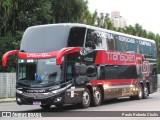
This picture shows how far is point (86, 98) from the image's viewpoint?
19.1 meters

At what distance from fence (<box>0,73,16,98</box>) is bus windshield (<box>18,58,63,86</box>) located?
1087 centimetres

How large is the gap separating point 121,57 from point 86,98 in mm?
4759

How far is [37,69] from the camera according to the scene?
56.9ft

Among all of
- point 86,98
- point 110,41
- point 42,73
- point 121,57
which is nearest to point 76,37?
point 42,73

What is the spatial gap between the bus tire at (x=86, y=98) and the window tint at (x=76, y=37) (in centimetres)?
210

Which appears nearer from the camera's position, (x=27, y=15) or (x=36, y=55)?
(x=36, y=55)

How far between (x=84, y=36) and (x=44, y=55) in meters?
2.52

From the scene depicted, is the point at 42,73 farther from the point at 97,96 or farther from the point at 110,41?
the point at 110,41

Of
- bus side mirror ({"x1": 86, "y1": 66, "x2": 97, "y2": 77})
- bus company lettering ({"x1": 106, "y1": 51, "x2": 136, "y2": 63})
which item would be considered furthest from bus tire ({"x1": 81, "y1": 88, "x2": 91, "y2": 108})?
bus company lettering ({"x1": 106, "y1": 51, "x2": 136, "y2": 63})

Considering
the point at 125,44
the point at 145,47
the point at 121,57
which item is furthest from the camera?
the point at 145,47

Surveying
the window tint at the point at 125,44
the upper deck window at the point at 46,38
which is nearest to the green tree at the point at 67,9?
the window tint at the point at 125,44

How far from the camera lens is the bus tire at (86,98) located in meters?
18.8

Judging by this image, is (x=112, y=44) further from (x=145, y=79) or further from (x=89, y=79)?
(x=145, y=79)

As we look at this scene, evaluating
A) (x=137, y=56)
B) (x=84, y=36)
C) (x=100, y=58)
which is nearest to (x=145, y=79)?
(x=137, y=56)
